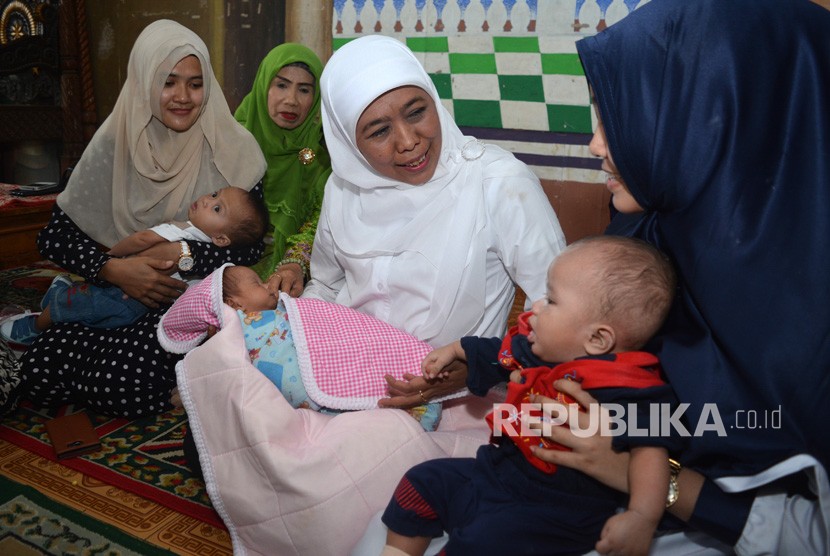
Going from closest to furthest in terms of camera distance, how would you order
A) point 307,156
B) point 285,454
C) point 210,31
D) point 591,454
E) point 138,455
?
point 591,454
point 285,454
point 138,455
point 307,156
point 210,31

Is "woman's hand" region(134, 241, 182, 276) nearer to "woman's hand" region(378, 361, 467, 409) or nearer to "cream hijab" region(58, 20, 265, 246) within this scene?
"cream hijab" region(58, 20, 265, 246)

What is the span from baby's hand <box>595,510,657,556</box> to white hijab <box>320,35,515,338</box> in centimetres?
83

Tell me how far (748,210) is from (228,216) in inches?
67.6

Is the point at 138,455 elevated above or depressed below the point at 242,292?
below

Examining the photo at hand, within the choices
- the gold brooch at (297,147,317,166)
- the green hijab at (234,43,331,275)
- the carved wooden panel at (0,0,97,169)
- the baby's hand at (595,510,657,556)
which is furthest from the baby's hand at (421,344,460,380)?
the carved wooden panel at (0,0,97,169)

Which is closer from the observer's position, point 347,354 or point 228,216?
point 347,354

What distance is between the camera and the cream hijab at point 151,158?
238 cm

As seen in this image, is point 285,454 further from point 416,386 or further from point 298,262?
point 298,262

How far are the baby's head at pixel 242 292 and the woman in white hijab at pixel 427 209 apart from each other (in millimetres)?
283

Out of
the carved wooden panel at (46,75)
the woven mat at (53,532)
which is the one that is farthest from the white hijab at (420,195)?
A: the carved wooden panel at (46,75)

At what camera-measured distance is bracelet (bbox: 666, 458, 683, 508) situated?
115 centimetres

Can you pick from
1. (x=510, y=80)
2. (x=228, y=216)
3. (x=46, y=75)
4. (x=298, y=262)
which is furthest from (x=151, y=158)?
(x=46, y=75)

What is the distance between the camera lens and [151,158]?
2438 millimetres

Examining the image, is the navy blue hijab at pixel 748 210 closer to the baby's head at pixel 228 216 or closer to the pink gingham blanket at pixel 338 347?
the pink gingham blanket at pixel 338 347
